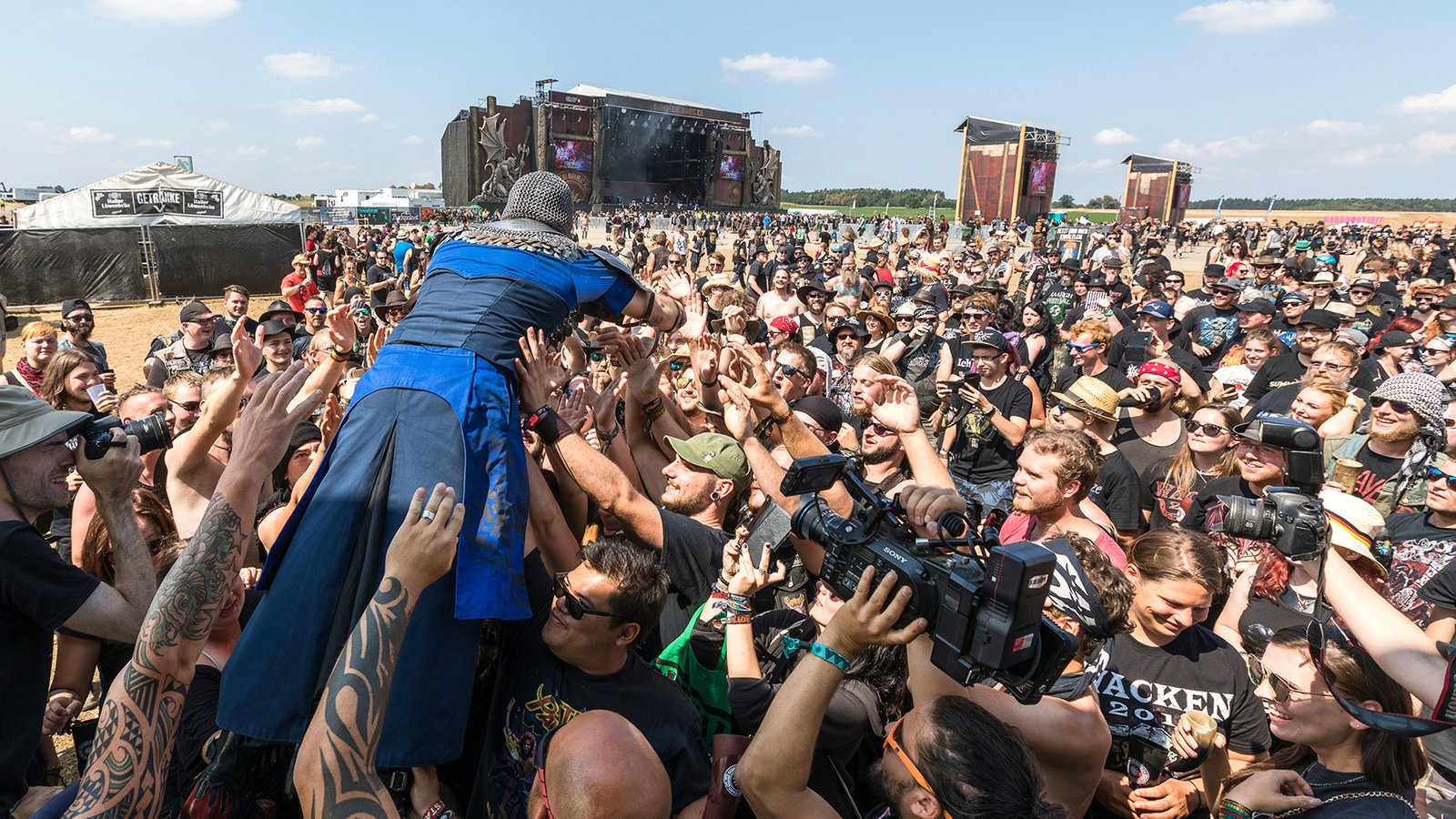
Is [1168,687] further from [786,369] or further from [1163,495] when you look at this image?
[786,369]

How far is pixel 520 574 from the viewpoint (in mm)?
2305

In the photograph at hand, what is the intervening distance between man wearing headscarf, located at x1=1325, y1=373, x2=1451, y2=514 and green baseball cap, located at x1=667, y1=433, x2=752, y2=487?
356 cm

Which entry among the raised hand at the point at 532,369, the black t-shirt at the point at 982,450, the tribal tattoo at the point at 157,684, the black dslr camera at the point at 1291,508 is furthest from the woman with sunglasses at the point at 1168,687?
the tribal tattoo at the point at 157,684

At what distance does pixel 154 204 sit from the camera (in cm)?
2009

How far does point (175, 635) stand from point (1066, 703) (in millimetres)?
2380

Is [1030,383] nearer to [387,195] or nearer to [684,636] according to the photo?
[684,636]

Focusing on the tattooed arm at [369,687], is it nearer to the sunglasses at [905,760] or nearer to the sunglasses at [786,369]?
the sunglasses at [905,760]

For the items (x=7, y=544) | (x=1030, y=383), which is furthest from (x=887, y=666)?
(x=1030, y=383)

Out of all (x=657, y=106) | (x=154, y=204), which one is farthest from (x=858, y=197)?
→ (x=154, y=204)

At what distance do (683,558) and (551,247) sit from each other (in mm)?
1329

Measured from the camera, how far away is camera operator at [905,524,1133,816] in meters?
2.18

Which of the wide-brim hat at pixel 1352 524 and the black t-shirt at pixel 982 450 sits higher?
the wide-brim hat at pixel 1352 524

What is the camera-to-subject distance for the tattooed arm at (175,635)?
1.78 metres

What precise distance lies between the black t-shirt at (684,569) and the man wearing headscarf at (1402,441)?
12.4 ft
